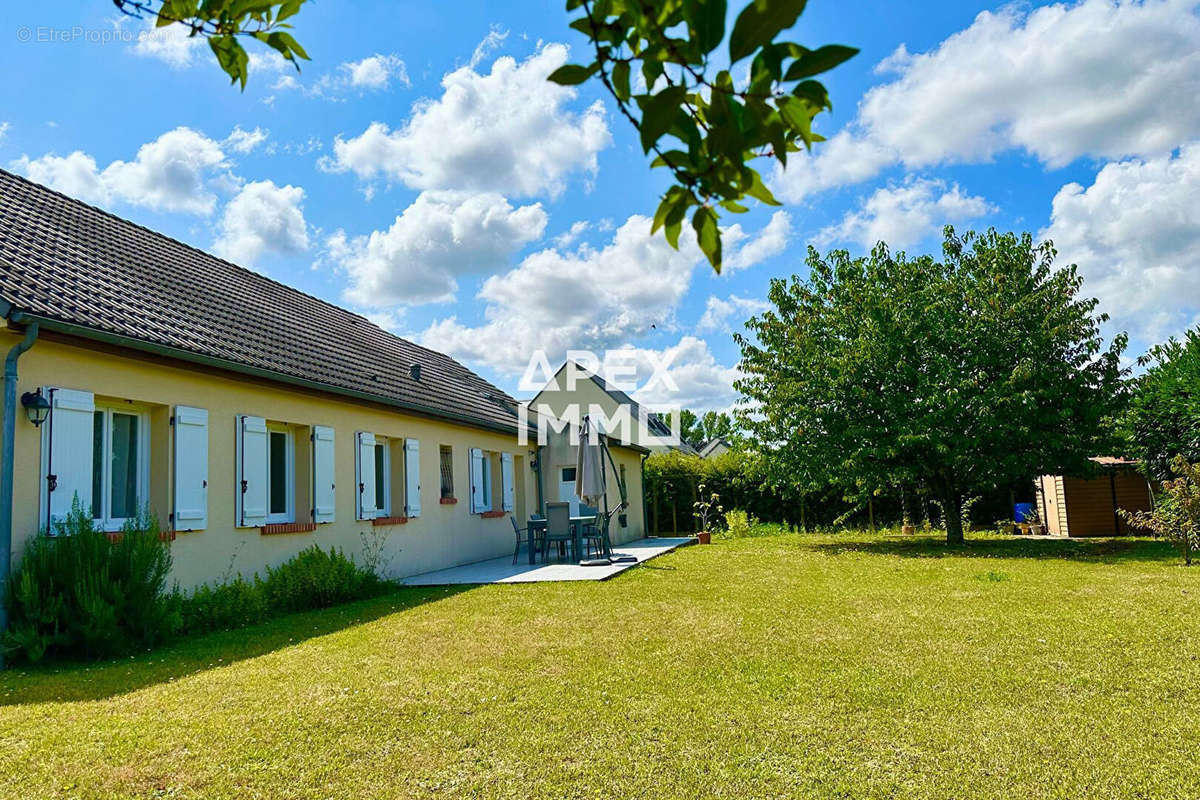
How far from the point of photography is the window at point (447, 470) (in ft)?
48.4

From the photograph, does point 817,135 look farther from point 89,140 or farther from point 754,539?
point 754,539

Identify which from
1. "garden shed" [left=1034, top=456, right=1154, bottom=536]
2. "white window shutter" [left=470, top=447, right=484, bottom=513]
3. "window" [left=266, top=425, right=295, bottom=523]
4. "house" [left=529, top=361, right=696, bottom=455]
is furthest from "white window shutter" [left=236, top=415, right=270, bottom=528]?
"house" [left=529, top=361, right=696, bottom=455]

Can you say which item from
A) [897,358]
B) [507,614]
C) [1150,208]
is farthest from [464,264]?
[1150,208]

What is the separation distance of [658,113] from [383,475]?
40.0ft

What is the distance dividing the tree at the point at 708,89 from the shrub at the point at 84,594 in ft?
22.1

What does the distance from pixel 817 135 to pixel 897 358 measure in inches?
615

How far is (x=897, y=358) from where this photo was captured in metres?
16.1

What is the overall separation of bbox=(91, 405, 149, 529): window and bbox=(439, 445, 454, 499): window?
670 cm

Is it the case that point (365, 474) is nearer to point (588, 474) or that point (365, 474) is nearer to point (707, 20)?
point (588, 474)

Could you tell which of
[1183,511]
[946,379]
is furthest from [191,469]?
[1183,511]

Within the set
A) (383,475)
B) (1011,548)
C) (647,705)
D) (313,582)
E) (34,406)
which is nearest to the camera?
(647,705)

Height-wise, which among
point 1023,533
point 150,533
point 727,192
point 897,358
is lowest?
point 1023,533

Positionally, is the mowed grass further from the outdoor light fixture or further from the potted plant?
the potted plant

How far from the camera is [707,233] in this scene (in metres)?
1.43
